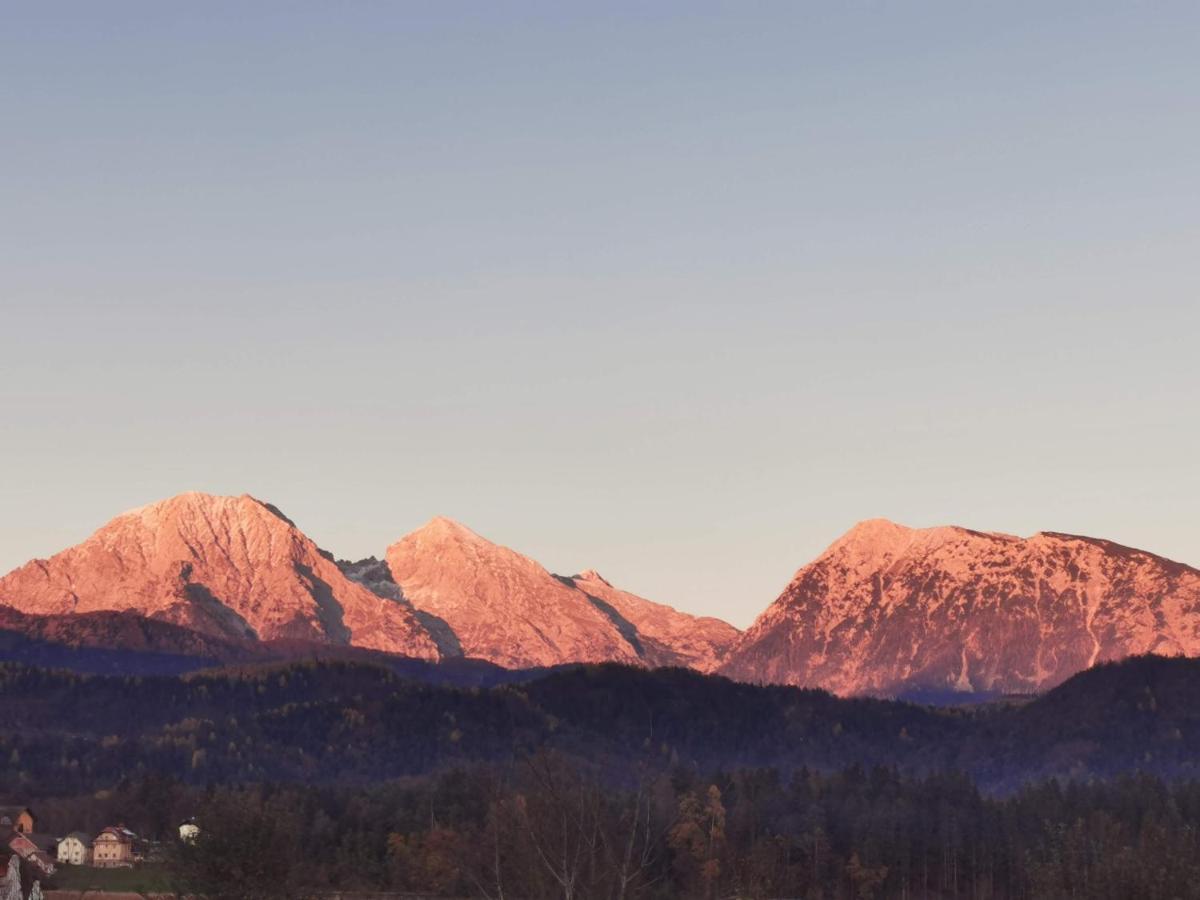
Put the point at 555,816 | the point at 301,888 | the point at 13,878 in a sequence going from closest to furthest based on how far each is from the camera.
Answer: the point at 13,878
the point at 555,816
the point at 301,888

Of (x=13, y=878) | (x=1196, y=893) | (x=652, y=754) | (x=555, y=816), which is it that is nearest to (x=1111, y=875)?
(x=1196, y=893)

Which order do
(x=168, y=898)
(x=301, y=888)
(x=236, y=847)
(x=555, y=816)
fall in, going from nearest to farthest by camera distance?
1. (x=555, y=816)
2. (x=236, y=847)
3. (x=168, y=898)
4. (x=301, y=888)

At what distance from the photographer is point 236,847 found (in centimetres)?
14562

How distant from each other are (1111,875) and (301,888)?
80259mm

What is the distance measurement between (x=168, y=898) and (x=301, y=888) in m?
27.1

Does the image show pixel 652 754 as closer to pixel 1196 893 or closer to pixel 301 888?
pixel 1196 893

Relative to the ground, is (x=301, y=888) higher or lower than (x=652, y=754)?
lower

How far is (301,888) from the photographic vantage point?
186 meters

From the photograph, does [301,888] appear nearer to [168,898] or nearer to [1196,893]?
[168,898]

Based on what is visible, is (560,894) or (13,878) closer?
(13,878)

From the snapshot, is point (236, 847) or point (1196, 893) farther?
point (236, 847)

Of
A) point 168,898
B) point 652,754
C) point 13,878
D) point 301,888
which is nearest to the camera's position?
point 13,878

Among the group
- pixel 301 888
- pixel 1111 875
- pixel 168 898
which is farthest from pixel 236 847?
pixel 1111 875

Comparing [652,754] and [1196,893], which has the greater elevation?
[652,754]
